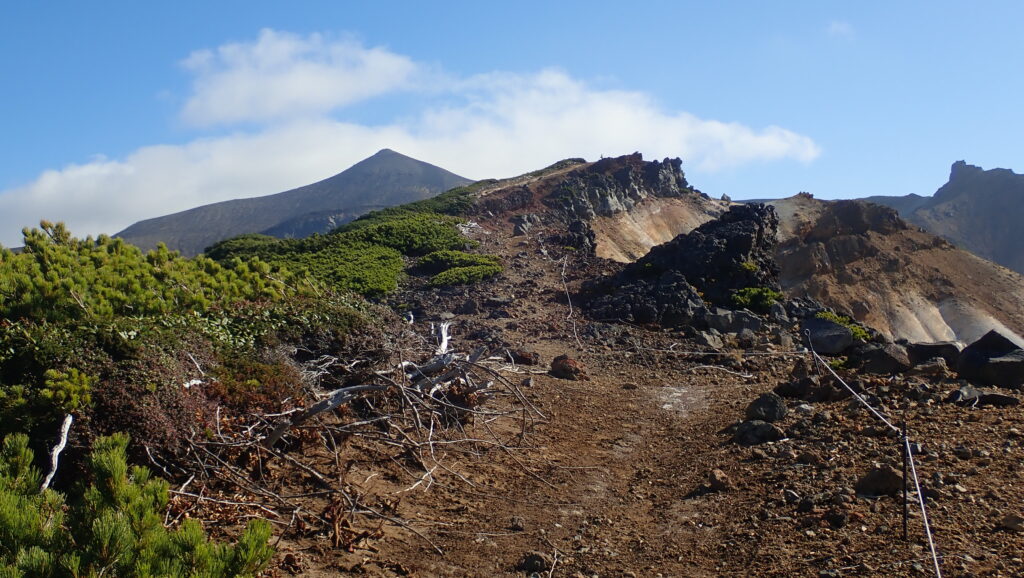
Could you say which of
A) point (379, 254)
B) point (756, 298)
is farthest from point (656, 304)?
point (379, 254)

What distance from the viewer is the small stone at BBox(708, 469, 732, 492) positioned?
530 centimetres

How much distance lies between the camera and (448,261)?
18359 mm

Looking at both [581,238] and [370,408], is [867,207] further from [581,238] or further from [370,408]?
[370,408]

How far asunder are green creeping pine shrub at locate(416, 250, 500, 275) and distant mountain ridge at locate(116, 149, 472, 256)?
37.6 m

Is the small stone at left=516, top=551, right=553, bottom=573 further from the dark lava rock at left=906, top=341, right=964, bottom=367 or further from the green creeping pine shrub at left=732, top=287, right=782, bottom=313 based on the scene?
the green creeping pine shrub at left=732, top=287, right=782, bottom=313

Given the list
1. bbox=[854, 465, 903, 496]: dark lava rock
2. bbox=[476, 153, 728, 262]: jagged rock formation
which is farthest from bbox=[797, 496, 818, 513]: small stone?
bbox=[476, 153, 728, 262]: jagged rock formation

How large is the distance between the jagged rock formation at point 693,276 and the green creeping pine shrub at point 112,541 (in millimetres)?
11084

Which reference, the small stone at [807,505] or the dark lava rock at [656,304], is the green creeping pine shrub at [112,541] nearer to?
the small stone at [807,505]

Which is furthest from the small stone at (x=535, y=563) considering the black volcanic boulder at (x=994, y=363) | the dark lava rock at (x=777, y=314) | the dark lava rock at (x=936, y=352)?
the dark lava rock at (x=777, y=314)

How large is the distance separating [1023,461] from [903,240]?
33638 millimetres

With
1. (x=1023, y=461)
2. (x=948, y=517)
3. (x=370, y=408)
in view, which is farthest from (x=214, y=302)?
(x=1023, y=461)

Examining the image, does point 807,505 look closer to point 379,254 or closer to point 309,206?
point 379,254

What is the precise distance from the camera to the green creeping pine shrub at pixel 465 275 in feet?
54.5

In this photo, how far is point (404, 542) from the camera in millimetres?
4387
